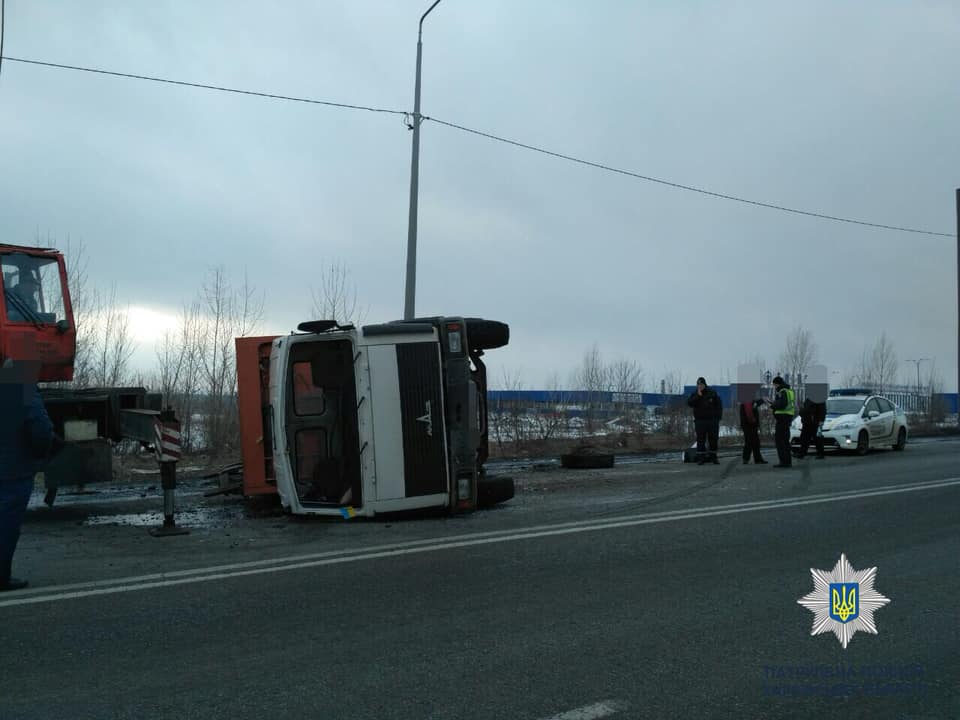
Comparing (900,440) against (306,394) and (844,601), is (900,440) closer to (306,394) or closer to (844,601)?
(306,394)

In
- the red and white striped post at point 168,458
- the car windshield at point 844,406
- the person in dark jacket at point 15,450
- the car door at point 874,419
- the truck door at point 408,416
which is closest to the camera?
the person in dark jacket at point 15,450

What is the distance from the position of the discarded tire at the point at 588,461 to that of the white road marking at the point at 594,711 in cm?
1286

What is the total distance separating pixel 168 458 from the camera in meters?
9.40

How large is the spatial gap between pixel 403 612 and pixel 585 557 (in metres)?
2.23

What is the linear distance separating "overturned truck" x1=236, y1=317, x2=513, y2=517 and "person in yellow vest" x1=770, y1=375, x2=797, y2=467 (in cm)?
763

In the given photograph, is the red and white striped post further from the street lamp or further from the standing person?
the standing person

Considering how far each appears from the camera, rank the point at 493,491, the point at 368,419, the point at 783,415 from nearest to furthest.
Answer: the point at 368,419 < the point at 493,491 < the point at 783,415

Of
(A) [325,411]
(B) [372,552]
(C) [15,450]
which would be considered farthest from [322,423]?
(C) [15,450]

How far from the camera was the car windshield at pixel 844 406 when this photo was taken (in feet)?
67.1

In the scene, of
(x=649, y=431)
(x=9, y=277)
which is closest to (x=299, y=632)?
(x=9, y=277)

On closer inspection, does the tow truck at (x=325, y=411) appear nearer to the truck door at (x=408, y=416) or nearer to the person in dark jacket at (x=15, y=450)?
the truck door at (x=408, y=416)

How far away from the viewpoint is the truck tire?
A: 35.4 feet

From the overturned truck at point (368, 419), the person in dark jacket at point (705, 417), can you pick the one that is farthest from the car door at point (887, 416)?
the overturned truck at point (368, 419)

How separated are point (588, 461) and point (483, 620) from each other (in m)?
11.7
